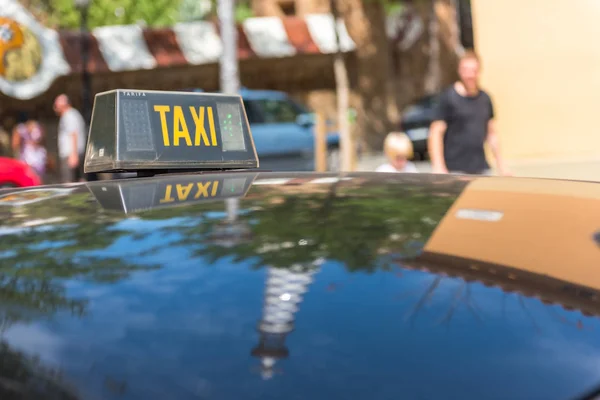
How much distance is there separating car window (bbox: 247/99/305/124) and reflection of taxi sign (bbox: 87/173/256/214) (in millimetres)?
14514

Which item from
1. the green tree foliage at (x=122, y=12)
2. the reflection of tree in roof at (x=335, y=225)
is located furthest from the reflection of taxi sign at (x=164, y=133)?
the green tree foliage at (x=122, y=12)

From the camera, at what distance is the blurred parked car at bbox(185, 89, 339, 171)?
54.2ft

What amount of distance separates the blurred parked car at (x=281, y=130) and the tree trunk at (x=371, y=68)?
13.6 metres

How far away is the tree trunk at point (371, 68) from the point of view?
3030 centimetres

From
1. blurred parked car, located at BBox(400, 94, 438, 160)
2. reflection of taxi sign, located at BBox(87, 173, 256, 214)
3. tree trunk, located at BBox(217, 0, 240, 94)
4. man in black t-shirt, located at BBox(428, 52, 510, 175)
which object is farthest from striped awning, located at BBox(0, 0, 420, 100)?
reflection of taxi sign, located at BBox(87, 173, 256, 214)

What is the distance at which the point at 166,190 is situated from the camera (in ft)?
6.44

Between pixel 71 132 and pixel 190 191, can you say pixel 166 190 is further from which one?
pixel 71 132

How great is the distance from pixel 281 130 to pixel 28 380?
15628 millimetres

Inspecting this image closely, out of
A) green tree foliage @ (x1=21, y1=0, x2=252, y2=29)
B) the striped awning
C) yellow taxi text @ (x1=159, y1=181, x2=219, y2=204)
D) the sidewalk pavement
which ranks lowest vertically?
the sidewalk pavement

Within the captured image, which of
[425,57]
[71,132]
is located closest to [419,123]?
[425,57]

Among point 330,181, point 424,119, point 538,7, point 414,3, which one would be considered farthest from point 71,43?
point 330,181

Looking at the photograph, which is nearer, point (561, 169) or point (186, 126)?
point (186, 126)

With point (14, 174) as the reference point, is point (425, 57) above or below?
above

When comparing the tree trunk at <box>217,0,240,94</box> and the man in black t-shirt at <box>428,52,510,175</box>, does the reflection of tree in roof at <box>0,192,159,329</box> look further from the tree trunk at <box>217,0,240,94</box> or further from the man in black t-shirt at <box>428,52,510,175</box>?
the tree trunk at <box>217,0,240,94</box>
